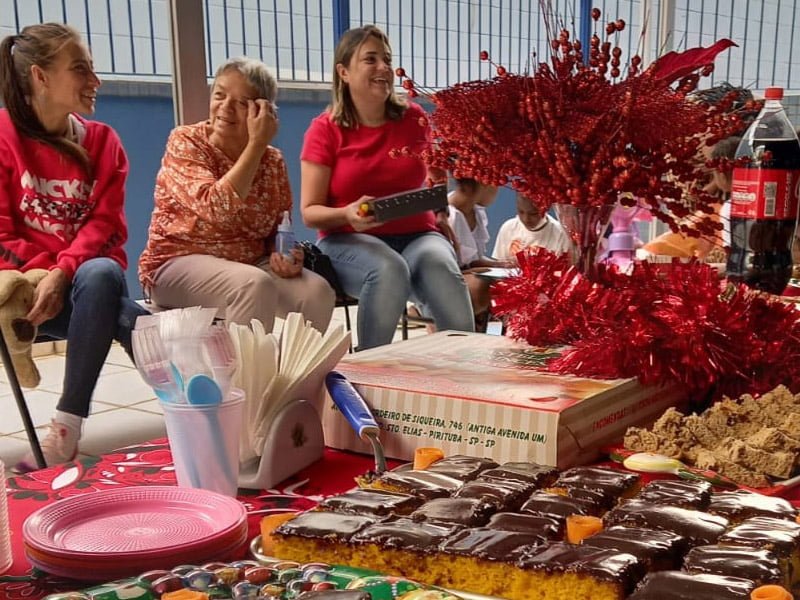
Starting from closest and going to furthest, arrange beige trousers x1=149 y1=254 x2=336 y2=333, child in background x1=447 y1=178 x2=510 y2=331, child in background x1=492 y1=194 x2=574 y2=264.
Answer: beige trousers x1=149 y1=254 x2=336 y2=333 < child in background x1=447 y1=178 x2=510 y2=331 < child in background x1=492 y1=194 x2=574 y2=264

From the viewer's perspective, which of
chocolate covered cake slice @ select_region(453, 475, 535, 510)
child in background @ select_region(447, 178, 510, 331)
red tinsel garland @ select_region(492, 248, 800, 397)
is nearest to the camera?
chocolate covered cake slice @ select_region(453, 475, 535, 510)

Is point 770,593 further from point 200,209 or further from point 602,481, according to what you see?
point 200,209

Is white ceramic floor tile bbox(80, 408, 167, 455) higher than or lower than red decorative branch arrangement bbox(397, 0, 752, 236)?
lower

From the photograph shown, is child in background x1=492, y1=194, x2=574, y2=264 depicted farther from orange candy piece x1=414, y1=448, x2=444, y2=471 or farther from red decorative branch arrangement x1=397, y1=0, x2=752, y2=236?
orange candy piece x1=414, y1=448, x2=444, y2=471

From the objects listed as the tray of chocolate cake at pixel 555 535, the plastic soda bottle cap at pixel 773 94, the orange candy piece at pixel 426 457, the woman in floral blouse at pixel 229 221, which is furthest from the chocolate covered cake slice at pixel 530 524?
the woman in floral blouse at pixel 229 221

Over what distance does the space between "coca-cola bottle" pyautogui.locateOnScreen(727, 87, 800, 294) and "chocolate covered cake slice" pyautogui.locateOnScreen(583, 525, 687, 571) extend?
763 mm

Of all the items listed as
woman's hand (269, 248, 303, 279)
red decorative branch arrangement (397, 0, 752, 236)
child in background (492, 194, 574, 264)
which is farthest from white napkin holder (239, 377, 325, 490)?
child in background (492, 194, 574, 264)

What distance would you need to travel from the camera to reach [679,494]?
83 centimetres

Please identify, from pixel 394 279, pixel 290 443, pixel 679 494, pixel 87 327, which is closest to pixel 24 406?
pixel 87 327

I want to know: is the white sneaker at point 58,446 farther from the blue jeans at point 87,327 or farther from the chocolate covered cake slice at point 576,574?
the chocolate covered cake slice at point 576,574

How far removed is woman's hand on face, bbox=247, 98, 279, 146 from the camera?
2682mm

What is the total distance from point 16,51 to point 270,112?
0.73 meters

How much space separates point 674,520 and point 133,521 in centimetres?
50

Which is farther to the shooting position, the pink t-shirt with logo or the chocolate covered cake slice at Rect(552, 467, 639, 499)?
the pink t-shirt with logo
